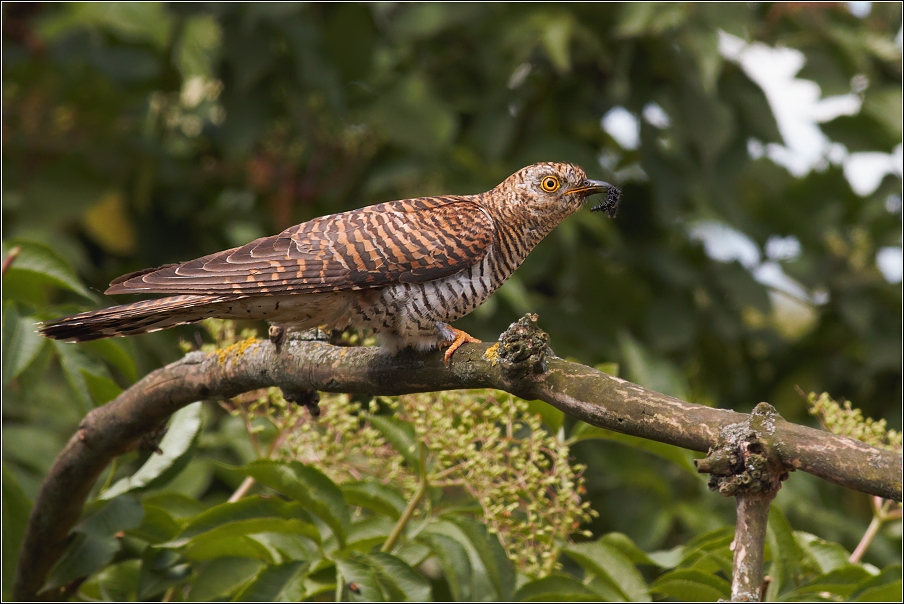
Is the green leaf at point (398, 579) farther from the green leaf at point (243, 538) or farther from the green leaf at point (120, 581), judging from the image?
the green leaf at point (120, 581)

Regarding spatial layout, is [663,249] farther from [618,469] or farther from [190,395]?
[190,395]

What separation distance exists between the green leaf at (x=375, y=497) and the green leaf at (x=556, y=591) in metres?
0.41

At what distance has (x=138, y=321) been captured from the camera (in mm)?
2186

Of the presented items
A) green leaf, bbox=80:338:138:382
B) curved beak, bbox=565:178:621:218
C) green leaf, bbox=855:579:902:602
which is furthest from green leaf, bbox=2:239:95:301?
green leaf, bbox=855:579:902:602

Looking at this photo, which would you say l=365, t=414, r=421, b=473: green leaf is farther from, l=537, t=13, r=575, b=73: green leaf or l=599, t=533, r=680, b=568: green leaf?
l=537, t=13, r=575, b=73: green leaf

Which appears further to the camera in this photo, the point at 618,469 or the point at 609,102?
the point at 609,102

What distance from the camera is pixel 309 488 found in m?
2.36

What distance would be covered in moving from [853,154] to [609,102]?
1.25 meters

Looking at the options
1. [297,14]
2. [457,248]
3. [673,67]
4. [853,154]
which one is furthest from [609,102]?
A: [457,248]

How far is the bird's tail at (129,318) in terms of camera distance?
2061 mm

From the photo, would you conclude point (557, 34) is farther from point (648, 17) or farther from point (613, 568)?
point (613, 568)

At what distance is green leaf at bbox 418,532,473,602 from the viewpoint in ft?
7.75

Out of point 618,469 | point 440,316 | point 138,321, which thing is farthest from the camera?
point 618,469

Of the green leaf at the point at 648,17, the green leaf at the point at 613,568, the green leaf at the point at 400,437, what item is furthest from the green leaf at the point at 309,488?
the green leaf at the point at 648,17
